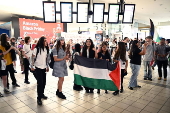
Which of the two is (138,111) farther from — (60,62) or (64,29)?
(64,29)

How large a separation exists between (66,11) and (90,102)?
11.5 ft

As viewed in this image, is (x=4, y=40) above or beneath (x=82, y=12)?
beneath

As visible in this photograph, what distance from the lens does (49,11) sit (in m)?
5.19

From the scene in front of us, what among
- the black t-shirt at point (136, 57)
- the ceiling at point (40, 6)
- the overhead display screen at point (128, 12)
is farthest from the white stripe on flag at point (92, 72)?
the ceiling at point (40, 6)

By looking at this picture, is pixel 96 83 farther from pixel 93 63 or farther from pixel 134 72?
pixel 134 72

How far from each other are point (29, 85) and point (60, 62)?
2.10 m

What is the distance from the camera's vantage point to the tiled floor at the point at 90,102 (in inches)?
129

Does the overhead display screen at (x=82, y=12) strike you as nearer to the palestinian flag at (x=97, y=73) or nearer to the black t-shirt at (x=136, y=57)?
the palestinian flag at (x=97, y=73)

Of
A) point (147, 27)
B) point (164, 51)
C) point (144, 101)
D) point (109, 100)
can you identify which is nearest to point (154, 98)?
point (144, 101)

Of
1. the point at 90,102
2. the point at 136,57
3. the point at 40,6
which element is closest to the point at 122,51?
the point at 136,57

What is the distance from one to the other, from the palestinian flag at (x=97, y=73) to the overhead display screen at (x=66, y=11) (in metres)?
2.10

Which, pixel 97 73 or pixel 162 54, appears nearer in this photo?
pixel 97 73

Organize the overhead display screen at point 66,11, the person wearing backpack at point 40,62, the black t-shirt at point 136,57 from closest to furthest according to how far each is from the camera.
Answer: the person wearing backpack at point 40,62
the black t-shirt at point 136,57
the overhead display screen at point 66,11

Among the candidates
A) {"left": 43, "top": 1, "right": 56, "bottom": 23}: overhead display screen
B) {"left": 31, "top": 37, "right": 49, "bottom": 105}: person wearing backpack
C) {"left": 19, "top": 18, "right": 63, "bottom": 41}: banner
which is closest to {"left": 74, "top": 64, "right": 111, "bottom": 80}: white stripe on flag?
{"left": 31, "top": 37, "right": 49, "bottom": 105}: person wearing backpack
